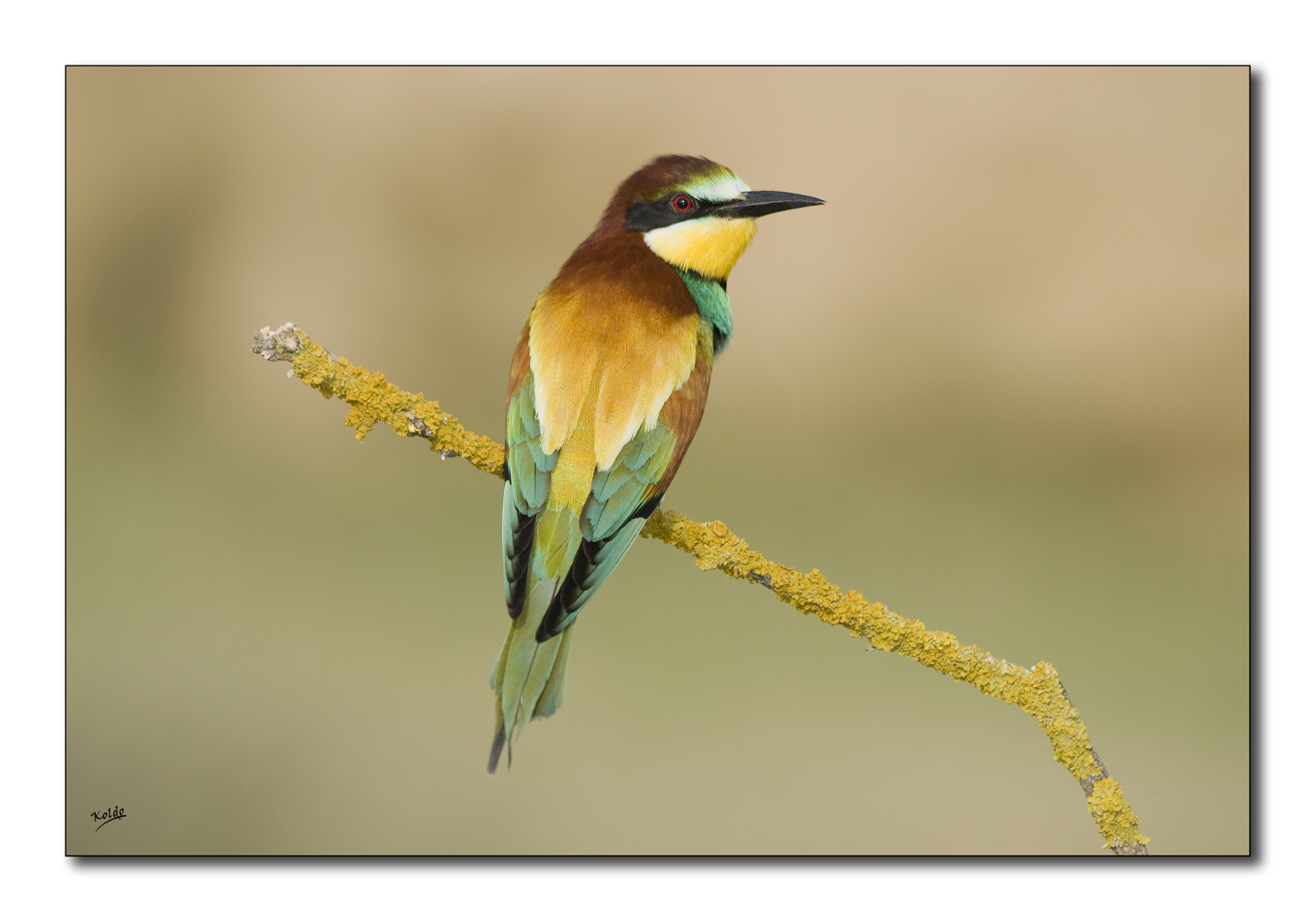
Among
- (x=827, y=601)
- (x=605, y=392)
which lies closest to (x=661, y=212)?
(x=605, y=392)

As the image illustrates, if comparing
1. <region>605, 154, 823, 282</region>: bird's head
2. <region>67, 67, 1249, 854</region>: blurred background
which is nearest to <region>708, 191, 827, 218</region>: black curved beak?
<region>605, 154, 823, 282</region>: bird's head

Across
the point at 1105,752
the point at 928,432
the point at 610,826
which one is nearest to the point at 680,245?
the point at 928,432

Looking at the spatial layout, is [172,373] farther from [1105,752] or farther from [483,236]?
[1105,752]

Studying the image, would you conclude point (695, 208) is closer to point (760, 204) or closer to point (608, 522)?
point (760, 204)

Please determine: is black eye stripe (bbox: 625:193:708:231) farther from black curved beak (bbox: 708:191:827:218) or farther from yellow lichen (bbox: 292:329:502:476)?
yellow lichen (bbox: 292:329:502:476)

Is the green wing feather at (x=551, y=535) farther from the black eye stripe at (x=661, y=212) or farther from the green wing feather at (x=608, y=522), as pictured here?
the black eye stripe at (x=661, y=212)
